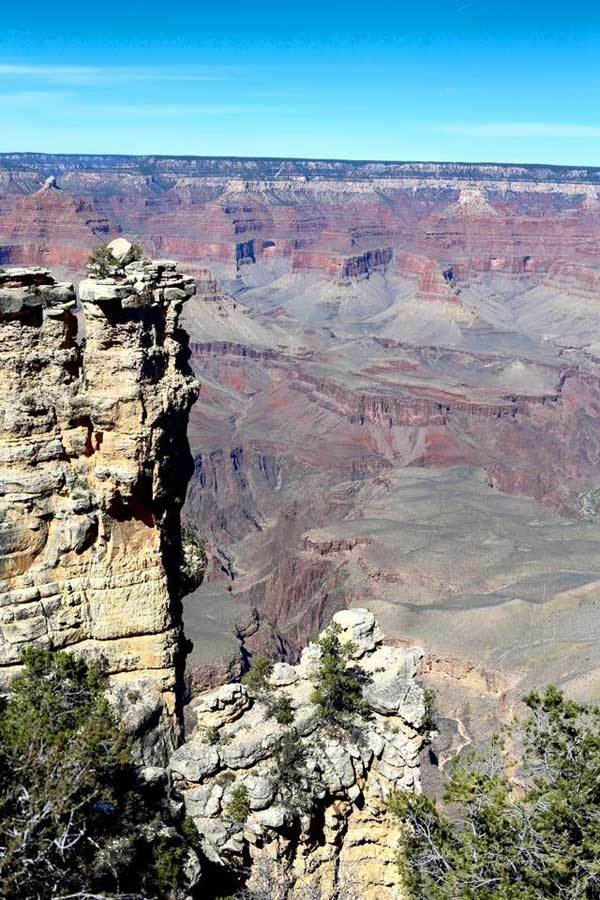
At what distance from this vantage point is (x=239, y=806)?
16844 mm

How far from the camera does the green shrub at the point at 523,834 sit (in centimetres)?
1370

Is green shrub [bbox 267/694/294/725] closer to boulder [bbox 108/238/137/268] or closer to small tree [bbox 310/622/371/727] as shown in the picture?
small tree [bbox 310/622/371/727]

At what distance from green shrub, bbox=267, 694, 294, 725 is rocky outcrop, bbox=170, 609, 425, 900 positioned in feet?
0.20

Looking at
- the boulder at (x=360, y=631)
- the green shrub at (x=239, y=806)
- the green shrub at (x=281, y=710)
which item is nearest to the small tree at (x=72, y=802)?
the green shrub at (x=239, y=806)

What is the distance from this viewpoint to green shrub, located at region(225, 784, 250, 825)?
16.8 meters

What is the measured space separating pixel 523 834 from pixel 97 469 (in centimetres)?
1146

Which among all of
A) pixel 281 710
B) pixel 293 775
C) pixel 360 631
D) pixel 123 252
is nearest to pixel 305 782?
pixel 293 775

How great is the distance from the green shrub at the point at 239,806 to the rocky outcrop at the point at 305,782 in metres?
0.03

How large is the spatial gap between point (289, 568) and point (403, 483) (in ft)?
62.9

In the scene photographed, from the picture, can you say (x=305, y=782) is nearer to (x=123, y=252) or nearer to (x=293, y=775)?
(x=293, y=775)

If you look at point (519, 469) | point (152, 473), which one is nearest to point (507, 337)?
point (519, 469)

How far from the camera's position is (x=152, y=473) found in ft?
61.2

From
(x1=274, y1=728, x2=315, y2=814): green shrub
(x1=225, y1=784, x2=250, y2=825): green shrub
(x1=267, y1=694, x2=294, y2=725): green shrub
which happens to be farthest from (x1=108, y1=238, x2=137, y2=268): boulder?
(x1=225, y1=784, x2=250, y2=825): green shrub

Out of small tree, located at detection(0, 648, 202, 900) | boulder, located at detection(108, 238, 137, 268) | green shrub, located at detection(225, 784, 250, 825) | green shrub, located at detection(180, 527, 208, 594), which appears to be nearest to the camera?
small tree, located at detection(0, 648, 202, 900)
